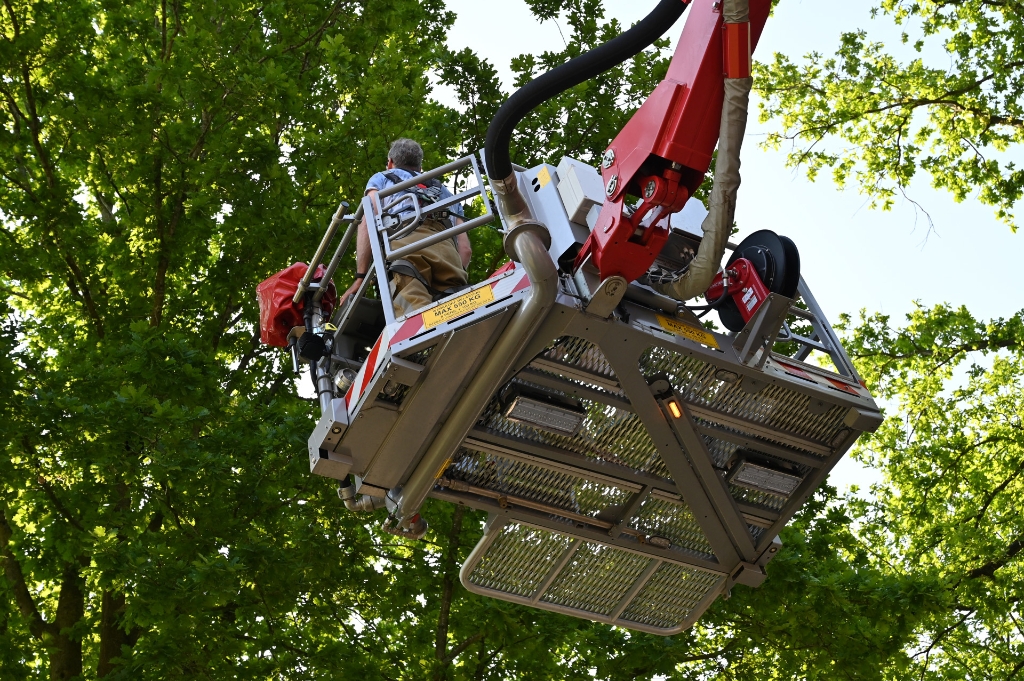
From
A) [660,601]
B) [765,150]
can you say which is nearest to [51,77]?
[660,601]

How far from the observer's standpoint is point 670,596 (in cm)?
606

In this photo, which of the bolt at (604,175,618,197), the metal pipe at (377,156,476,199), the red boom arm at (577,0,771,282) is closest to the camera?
the red boom arm at (577,0,771,282)

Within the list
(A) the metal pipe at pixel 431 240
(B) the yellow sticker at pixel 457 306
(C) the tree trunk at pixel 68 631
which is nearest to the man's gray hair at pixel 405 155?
(A) the metal pipe at pixel 431 240

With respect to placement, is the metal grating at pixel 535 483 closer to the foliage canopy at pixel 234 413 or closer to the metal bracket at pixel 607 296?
the metal bracket at pixel 607 296

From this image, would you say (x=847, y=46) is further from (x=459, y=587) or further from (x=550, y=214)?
(x=550, y=214)

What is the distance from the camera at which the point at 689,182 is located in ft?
15.1

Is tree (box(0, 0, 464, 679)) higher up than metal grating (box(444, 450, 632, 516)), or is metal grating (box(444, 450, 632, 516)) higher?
tree (box(0, 0, 464, 679))

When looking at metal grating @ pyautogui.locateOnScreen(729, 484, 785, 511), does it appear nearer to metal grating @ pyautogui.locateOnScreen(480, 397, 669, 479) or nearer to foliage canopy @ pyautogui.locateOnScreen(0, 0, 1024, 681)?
metal grating @ pyautogui.locateOnScreen(480, 397, 669, 479)

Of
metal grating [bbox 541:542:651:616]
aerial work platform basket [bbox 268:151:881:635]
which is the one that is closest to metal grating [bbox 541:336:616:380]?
aerial work platform basket [bbox 268:151:881:635]

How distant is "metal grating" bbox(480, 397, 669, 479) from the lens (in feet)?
16.7

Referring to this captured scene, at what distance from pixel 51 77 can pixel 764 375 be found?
8.36 meters

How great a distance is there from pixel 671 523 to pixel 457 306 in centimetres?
178

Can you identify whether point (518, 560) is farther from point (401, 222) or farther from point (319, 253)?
point (319, 253)

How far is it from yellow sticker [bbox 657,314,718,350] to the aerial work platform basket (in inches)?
0.5
